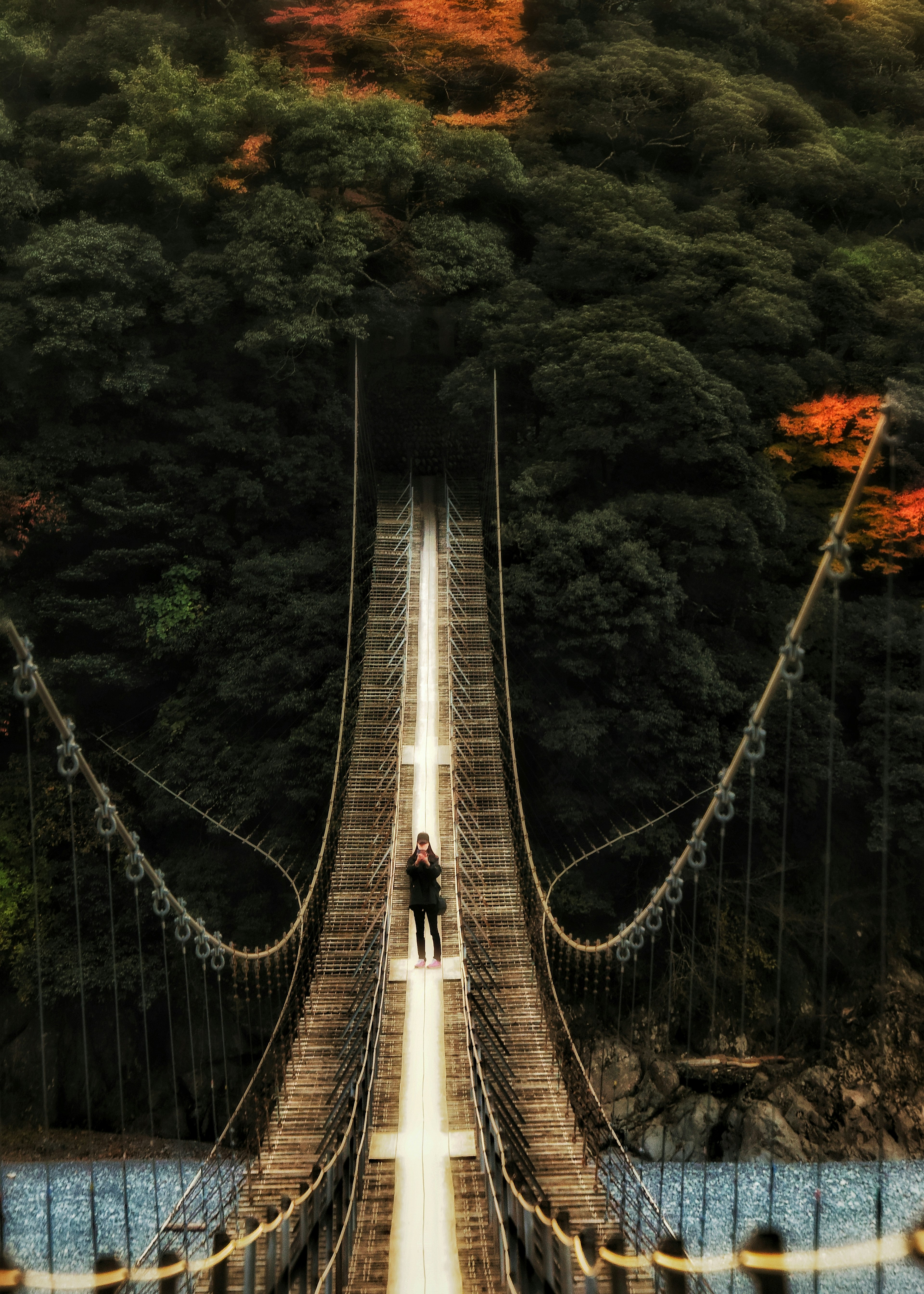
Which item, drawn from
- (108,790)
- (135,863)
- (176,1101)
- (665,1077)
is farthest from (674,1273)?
(108,790)

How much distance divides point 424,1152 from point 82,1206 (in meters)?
6.03

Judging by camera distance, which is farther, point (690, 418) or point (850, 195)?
point (850, 195)

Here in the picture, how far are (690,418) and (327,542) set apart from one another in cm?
434

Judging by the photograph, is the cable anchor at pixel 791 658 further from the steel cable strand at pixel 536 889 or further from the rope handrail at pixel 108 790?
the steel cable strand at pixel 536 889

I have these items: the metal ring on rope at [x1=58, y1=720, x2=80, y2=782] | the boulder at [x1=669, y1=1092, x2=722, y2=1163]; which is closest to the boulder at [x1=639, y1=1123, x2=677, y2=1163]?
the boulder at [x1=669, y1=1092, x2=722, y2=1163]

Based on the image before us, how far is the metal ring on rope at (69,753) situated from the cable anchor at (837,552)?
2.51 meters

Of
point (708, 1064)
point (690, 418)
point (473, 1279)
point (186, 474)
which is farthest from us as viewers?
point (186, 474)

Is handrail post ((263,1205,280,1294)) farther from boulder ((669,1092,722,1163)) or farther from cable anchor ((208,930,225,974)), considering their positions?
boulder ((669,1092,722,1163))

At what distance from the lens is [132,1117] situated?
10.3 metres

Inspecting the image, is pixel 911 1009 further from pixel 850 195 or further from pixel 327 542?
pixel 850 195

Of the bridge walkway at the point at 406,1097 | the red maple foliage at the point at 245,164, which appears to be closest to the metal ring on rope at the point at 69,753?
the bridge walkway at the point at 406,1097

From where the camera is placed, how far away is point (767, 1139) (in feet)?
30.1

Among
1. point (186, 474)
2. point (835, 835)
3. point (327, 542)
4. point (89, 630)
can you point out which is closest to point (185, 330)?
point (186, 474)

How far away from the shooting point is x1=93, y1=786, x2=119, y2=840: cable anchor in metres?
3.87
